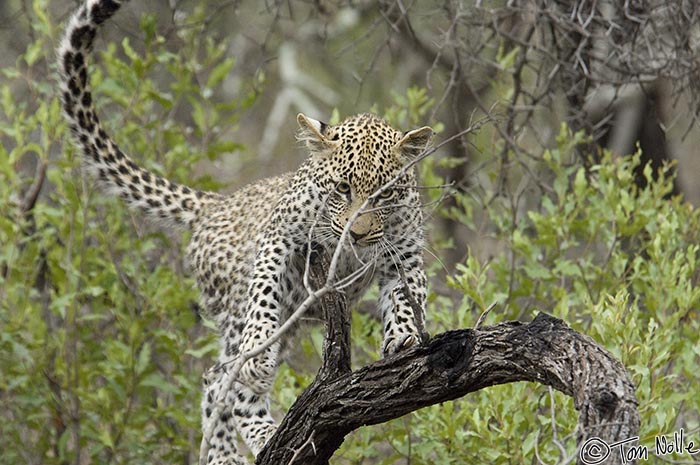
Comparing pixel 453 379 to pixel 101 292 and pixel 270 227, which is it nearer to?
pixel 270 227

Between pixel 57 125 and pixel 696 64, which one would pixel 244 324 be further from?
pixel 696 64

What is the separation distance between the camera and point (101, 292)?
9.90 metres

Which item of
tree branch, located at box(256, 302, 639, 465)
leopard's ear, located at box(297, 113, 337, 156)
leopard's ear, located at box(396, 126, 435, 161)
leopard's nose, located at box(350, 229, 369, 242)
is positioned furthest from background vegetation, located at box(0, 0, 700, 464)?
tree branch, located at box(256, 302, 639, 465)

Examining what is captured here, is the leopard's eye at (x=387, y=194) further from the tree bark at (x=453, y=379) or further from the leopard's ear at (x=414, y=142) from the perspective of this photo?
the tree bark at (x=453, y=379)

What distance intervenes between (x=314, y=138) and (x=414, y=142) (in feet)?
1.78

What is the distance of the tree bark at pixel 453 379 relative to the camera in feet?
14.6

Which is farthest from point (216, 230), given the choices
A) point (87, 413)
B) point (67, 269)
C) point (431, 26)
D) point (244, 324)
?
point (431, 26)

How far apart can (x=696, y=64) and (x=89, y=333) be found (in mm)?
5234

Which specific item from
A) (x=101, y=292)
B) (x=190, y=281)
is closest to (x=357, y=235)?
(x=101, y=292)

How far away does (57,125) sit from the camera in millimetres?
10148

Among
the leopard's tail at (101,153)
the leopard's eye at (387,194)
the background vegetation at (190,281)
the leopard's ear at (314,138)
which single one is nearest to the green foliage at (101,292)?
the background vegetation at (190,281)

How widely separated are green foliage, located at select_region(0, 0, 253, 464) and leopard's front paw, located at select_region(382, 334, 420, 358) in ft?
11.4

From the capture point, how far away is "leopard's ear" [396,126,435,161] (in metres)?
6.84

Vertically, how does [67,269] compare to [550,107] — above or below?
below
